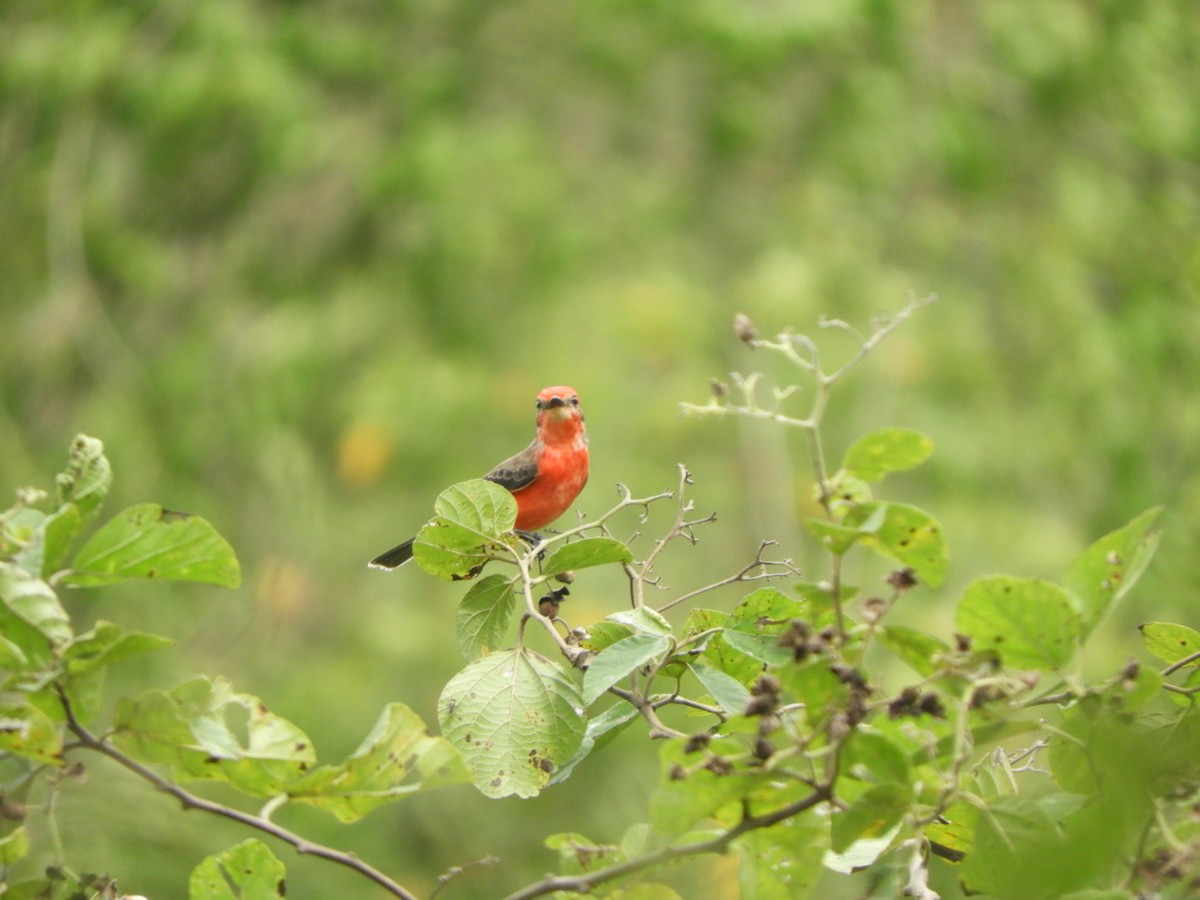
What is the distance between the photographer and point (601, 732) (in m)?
1.69

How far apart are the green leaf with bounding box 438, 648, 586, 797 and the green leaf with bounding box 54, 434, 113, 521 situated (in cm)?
48

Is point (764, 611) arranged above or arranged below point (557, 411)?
above

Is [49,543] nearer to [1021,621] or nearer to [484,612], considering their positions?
[484,612]

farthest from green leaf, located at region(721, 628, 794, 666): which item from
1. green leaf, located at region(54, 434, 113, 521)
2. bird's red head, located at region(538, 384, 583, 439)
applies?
bird's red head, located at region(538, 384, 583, 439)

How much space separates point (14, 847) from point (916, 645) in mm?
912

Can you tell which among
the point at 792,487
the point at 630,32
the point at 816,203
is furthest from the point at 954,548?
the point at 630,32

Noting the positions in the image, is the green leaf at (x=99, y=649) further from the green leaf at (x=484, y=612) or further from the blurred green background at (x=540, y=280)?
the blurred green background at (x=540, y=280)

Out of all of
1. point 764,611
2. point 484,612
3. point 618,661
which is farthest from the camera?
point 484,612

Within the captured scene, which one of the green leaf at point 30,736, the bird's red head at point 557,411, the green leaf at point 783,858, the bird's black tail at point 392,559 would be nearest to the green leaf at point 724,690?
the green leaf at point 783,858

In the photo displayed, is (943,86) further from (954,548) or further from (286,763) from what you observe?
(286,763)

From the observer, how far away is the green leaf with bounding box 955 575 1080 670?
1.22 metres

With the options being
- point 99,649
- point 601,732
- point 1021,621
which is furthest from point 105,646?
point 1021,621

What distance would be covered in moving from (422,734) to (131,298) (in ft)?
23.0

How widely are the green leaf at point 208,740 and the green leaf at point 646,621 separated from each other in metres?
0.39
